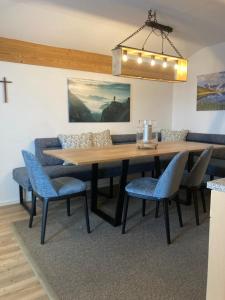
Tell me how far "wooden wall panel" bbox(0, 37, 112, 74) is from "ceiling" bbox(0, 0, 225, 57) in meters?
0.09

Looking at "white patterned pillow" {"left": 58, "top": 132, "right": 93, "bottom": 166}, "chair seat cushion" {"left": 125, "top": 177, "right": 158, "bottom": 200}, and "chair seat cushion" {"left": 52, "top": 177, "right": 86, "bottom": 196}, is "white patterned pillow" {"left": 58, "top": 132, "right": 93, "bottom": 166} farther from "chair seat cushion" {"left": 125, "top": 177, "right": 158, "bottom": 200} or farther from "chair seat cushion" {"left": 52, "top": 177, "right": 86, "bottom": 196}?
"chair seat cushion" {"left": 125, "top": 177, "right": 158, "bottom": 200}

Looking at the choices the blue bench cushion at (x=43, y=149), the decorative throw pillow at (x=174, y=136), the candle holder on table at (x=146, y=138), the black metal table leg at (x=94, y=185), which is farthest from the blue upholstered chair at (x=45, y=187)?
the decorative throw pillow at (x=174, y=136)

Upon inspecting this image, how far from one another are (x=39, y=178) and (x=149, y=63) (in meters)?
1.84

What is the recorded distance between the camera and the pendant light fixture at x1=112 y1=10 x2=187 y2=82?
9.29 feet

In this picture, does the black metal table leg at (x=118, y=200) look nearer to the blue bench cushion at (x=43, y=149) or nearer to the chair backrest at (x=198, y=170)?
the chair backrest at (x=198, y=170)

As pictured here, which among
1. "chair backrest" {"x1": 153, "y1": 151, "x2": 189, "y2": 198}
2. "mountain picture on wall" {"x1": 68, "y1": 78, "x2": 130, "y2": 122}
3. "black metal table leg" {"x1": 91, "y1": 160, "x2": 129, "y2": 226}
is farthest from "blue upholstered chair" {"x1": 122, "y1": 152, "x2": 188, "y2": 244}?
"mountain picture on wall" {"x1": 68, "y1": 78, "x2": 130, "y2": 122}

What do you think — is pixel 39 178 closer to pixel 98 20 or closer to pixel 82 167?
pixel 82 167

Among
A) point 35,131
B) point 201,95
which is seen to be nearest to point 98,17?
point 35,131

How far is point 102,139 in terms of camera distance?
4.16m

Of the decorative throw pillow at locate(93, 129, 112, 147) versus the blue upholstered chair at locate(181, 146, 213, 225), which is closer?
the blue upholstered chair at locate(181, 146, 213, 225)

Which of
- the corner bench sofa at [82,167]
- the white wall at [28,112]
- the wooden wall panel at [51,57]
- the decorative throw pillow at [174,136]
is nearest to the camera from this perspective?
the corner bench sofa at [82,167]

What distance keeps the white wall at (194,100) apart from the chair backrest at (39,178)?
3.29 meters

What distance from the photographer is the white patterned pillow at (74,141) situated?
12.5 ft

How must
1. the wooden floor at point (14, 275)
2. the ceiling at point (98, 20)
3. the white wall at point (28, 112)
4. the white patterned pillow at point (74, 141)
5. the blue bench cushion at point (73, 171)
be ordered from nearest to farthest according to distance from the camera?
the wooden floor at point (14, 275) → the ceiling at point (98, 20) → the blue bench cushion at point (73, 171) → the white wall at point (28, 112) → the white patterned pillow at point (74, 141)
